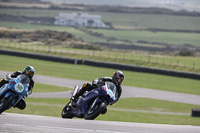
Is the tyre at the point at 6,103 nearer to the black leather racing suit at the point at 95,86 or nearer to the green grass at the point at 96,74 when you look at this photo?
the black leather racing suit at the point at 95,86

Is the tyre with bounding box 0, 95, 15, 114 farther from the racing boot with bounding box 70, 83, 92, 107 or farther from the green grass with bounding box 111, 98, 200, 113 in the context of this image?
the green grass with bounding box 111, 98, 200, 113

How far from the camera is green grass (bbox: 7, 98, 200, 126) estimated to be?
71.0ft

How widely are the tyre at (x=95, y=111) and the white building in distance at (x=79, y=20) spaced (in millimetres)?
126745

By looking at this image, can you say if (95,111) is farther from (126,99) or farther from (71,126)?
(126,99)

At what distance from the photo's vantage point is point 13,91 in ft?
42.2

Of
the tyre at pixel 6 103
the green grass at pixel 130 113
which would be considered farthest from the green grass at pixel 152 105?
the tyre at pixel 6 103

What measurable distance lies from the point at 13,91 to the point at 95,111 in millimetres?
2615

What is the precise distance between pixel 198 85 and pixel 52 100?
58.5 feet

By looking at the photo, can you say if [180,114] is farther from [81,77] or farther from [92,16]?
[92,16]

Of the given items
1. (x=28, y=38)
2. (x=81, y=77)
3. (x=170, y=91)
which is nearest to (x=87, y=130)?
(x=170, y=91)

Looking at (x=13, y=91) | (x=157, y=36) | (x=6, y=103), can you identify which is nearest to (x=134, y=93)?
(x=13, y=91)

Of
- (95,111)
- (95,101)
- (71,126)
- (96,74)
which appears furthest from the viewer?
(96,74)

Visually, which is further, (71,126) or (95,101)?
(95,101)

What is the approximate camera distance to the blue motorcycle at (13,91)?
12.5 metres
